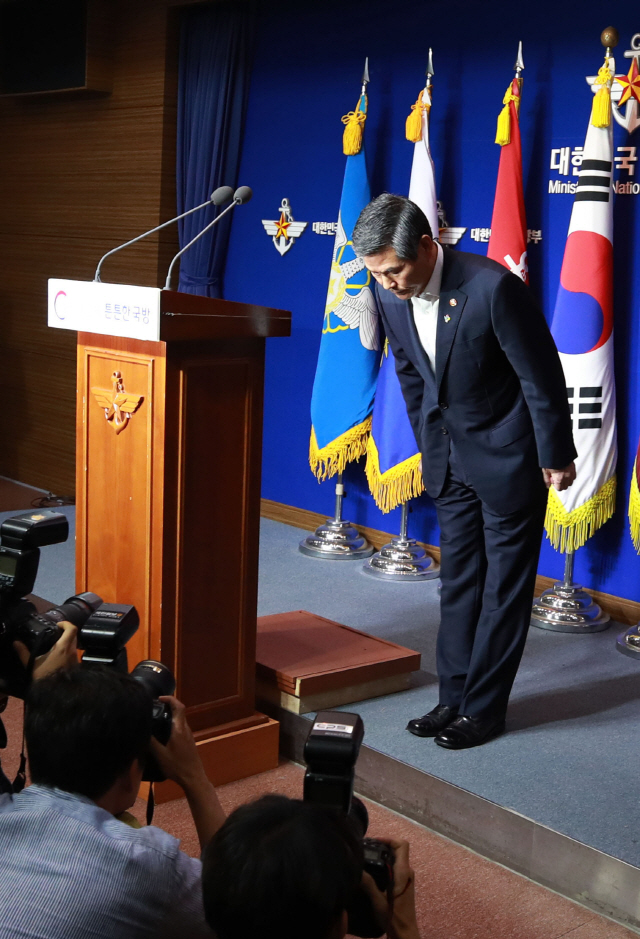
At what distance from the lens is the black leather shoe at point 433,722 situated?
295cm

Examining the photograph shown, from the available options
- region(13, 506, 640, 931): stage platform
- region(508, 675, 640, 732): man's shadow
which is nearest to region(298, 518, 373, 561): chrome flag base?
region(13, 506, 640, 931): stage platform

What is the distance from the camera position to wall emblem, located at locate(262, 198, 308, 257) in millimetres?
5312

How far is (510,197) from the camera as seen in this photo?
416cm

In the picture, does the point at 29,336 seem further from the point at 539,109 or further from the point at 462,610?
the point at 462,610

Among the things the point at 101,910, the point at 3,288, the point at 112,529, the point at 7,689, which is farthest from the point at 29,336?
the point at 101,910

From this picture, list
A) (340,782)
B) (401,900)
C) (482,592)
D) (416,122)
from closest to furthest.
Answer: (340,782)
(401,900)
(482,592)
(416,122)

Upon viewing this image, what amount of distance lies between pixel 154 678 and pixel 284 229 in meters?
4.07

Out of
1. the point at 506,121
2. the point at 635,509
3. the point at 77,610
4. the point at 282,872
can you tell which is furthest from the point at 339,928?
the point at 506,121

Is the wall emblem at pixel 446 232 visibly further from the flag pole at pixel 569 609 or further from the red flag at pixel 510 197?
the flag pole at pixel 569 609

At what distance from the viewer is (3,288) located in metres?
6.77

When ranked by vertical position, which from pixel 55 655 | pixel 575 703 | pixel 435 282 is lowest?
pixel 575 703

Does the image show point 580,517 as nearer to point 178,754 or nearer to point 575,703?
point 575,703

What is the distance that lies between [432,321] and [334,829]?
190 centimetres

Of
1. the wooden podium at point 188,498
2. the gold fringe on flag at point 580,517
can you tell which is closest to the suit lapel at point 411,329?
the wooden podium at point 188,498
